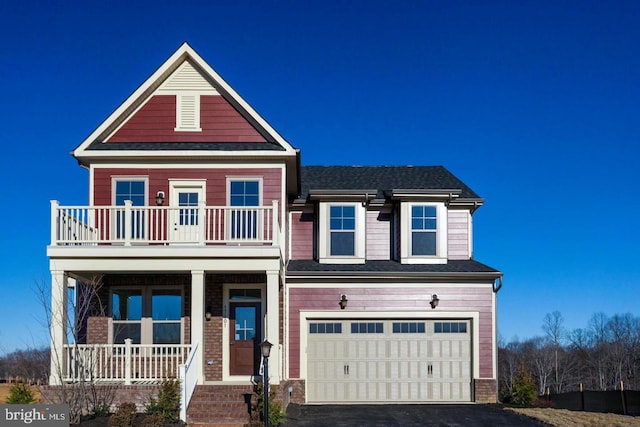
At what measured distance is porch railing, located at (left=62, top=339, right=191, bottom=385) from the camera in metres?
15.9

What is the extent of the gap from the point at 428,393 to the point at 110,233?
9573 mm

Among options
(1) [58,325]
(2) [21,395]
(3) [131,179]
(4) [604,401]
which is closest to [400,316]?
(4) [604,401]

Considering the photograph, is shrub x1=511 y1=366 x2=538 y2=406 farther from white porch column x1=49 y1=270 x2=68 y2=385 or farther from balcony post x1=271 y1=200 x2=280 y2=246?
white porch column x1=49 y1=270 x2=68 y2=385

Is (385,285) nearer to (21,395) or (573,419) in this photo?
(573,419)

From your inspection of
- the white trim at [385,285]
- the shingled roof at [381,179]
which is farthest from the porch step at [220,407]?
the shingled roof at [381,179]

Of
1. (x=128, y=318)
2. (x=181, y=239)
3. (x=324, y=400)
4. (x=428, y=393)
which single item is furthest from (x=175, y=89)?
(x=428, y=393)

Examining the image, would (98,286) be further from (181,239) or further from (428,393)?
(428,393)

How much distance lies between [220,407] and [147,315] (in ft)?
13.4

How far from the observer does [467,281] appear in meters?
20.2

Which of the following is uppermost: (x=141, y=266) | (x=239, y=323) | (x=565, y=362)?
(x=141, y=266)

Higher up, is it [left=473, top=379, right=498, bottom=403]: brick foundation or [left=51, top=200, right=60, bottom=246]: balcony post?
[left=51, top=200, right=60, bottom=246]: balcony post

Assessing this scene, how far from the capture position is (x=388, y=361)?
20141 millimetres

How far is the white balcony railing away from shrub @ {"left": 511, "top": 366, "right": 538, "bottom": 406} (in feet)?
26.1

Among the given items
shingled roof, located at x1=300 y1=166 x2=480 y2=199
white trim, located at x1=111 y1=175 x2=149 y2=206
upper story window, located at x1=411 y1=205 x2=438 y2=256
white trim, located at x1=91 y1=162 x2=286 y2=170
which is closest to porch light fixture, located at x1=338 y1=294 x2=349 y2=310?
upper story window, located at x1=411 y1=205 x2=438 y2=256
